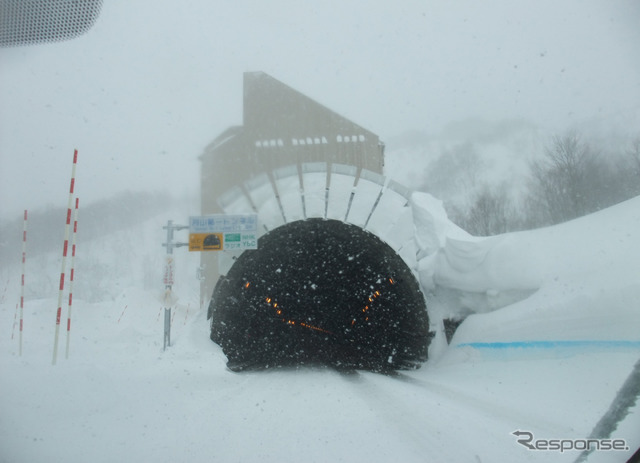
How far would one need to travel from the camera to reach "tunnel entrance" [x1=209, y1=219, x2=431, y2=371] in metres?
8.34

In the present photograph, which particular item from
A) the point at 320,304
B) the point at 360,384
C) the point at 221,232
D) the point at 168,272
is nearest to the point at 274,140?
the point at 221,232

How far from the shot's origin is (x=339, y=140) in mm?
6223

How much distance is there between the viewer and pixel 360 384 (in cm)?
658

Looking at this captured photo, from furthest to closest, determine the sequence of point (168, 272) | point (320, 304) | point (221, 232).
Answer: point (320, 304), point (168, 272), point (221, 232)

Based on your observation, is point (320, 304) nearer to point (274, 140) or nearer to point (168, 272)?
point (168, 272)

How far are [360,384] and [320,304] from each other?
500 centimetres

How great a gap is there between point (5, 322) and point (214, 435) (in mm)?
2429

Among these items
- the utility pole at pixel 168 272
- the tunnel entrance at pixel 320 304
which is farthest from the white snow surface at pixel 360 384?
the tunnel entrance at pixel 320 304

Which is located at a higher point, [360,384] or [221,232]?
[221,232]

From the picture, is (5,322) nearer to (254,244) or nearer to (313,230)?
(254,244)

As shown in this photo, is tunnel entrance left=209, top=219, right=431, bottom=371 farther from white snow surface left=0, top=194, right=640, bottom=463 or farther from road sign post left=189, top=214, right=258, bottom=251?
road sign post left=189, top=214, right=258, bottom=251

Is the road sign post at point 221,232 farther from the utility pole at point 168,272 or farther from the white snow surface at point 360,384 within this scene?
the white snow surface at point 360,384

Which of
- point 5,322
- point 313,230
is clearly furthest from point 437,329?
point 5,322

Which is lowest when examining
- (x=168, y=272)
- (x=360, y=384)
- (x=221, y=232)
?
(x=360, y=384)
